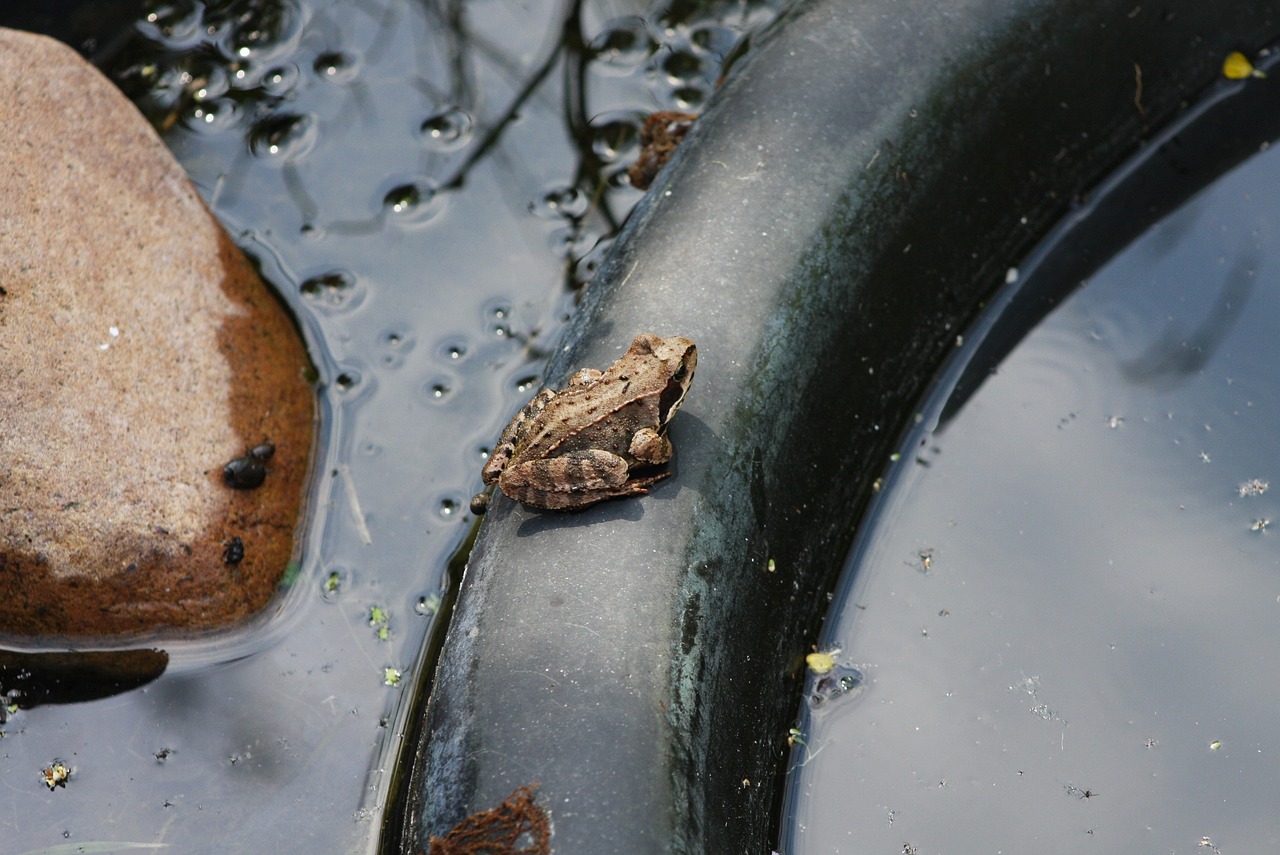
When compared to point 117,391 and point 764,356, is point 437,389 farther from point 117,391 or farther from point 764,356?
point 764,356

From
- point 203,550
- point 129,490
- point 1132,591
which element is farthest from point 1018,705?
point 129,490

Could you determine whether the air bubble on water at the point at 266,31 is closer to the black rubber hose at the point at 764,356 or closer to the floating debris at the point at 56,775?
the black rubber hose at the point at 764,356

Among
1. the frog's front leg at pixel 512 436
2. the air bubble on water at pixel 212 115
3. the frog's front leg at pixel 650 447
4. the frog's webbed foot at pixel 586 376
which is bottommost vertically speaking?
the air bubble on water at pixel 212 115

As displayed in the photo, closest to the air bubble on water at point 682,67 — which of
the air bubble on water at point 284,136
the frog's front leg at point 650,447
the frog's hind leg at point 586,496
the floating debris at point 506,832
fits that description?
the air bubble on water at point 284,136

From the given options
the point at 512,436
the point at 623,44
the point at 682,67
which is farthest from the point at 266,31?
the point at 512,436

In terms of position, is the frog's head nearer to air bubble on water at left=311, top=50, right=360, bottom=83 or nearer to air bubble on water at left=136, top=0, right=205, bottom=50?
air bubble on water at left=311, top=50, right=360, bottom=83

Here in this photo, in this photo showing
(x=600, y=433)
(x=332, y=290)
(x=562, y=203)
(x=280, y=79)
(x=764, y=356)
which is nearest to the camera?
(x=764, y=356)

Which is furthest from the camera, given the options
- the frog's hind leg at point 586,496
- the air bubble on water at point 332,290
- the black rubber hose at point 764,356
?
the air bubble on water at point 332,290
